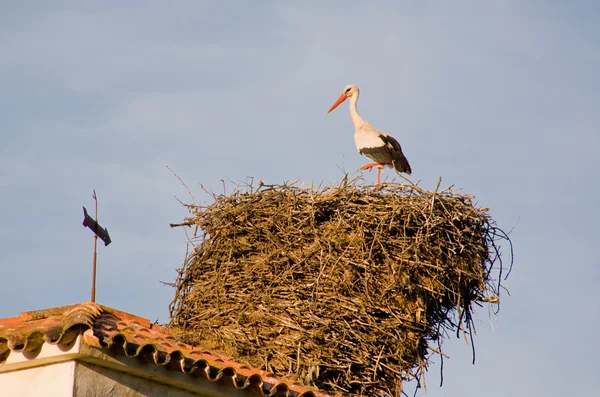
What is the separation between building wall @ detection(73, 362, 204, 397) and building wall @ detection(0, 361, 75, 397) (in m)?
0.06

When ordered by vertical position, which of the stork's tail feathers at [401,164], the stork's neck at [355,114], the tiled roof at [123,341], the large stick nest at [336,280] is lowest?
the tiled roof at [123,341]

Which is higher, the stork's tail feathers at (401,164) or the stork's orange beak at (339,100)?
the stork's orange beak at (339,100)

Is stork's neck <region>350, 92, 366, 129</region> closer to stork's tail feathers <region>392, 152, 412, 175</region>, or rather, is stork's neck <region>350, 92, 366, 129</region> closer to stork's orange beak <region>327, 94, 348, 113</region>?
stork's orange beak <region>327, 94, 348, 113</region>

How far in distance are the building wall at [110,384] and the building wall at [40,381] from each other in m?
0.06

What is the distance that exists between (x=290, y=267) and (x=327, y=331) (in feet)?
2.42

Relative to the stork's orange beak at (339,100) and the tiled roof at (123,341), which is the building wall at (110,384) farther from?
the stork's orange beak at (339,100)

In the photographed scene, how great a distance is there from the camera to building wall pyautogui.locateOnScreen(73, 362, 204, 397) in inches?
227

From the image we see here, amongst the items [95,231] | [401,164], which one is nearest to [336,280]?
[95,231]

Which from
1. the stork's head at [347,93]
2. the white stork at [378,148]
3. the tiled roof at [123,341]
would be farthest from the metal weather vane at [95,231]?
the stork's head at [347,93]

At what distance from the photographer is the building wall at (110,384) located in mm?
5766

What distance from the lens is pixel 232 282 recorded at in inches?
337

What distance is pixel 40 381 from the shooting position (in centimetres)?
589

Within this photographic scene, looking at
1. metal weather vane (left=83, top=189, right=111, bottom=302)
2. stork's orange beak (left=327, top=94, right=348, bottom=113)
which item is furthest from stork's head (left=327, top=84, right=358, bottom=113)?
metal weather vane (left=83, top=189, right=111, bottom=302)

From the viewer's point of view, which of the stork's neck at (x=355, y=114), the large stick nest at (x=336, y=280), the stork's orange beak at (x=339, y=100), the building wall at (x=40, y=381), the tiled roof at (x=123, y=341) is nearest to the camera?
the building wall at (x=40, y=381)
